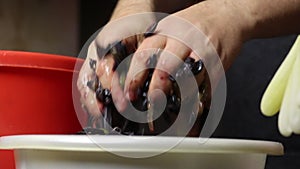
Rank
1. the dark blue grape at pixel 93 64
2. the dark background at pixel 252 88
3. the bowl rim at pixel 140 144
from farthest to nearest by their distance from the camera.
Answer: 1. the dark background at pixel 252 88
2. the dark blue grape at pixel 93 64
3. the bowl rim at pixel 140 144

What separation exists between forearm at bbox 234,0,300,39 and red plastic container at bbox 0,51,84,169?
17 centimetres

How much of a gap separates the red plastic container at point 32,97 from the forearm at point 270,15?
0.17m

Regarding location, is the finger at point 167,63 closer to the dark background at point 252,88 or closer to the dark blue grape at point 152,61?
the dark blue grape at point 152,61

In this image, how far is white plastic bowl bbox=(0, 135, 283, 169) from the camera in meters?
0.34

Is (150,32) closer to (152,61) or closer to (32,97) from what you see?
(152,61)

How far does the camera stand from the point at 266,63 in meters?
0.78

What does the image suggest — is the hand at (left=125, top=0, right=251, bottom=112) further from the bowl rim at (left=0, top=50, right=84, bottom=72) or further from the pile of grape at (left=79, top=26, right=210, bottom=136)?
the bowl rim at (left=0, top=50, right=84, bottom=72)

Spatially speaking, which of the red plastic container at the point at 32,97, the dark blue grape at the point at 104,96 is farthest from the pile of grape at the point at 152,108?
the red plastic container at the point at 32,97

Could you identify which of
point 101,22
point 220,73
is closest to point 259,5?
point 220,73

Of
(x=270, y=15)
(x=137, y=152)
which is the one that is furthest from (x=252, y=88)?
(x=137, y=152)

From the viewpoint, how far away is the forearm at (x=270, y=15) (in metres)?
0.43

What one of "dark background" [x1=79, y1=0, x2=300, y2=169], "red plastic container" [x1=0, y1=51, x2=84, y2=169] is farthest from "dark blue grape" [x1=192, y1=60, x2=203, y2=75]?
"dark background" [x1=79, y1=0, x2=300, y2=169]

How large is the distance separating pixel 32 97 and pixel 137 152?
206 millimetres

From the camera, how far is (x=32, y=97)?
518 millimetres
